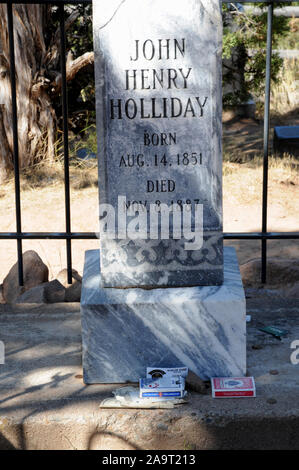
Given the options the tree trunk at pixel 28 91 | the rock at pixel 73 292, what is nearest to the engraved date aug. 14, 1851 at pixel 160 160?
the rock at pixel 73 292

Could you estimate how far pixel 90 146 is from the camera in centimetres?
803

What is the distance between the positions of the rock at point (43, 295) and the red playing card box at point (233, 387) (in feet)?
4.36

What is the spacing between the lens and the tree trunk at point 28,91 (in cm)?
772

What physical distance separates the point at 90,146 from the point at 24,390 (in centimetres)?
549

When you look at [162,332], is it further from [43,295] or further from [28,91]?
[28,91]

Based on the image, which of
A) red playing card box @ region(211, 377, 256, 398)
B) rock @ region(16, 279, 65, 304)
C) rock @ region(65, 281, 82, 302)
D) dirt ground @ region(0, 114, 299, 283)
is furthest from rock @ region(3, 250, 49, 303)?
red playing card box @ region(211, 377, 256, 398)

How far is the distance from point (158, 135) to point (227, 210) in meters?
3.91

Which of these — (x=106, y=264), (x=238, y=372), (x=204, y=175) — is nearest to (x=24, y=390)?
(x=106, y=264)

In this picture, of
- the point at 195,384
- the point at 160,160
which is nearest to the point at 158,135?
the point at 160,160

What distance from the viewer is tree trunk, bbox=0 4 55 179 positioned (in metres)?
7.72

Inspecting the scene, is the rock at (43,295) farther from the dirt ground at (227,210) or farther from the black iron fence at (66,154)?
the dirt ground at (227,210)
